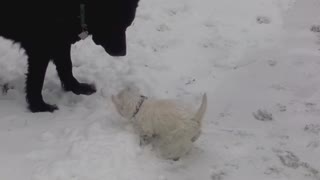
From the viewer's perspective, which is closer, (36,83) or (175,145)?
(175,145)

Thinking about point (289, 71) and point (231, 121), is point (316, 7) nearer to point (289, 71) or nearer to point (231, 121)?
point (289, 71)

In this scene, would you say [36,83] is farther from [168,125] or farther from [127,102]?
[168,125]

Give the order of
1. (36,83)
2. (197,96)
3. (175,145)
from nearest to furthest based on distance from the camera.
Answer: (175,145), (36,83), (197,96)

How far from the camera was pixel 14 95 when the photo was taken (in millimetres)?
4199

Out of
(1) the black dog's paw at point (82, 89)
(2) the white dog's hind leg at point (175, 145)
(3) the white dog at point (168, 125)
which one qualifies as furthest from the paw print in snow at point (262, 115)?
(1) the black dog's paw at point (82, 89)

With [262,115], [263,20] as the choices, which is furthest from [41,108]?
[263,20]

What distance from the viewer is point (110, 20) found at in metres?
3.70

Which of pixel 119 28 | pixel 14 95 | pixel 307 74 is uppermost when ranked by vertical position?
pixel 119 28

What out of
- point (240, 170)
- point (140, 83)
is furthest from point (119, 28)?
point (240, 170)

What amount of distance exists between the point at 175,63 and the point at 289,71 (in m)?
0.93

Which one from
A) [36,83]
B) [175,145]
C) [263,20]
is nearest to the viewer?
[175,145]

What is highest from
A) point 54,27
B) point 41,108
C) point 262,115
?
point 54,27

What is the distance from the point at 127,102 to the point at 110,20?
0.55 meters

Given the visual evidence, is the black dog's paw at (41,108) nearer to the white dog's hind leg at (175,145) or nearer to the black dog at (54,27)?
the black dog at (54,27)
